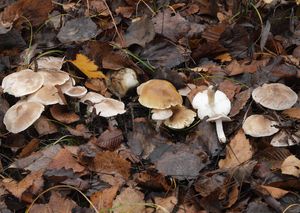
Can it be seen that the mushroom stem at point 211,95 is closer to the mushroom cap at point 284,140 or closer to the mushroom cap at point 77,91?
the mushroom cap at point 284,140

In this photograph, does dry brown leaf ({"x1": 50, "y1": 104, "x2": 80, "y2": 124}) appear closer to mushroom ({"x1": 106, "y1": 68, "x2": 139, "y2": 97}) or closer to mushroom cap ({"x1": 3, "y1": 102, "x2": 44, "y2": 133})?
mushroom cap ({"x1": 3, "y1": 102, "x2": 44, "y2": 133})

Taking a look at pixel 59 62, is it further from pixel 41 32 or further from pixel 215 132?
pixel 215 132

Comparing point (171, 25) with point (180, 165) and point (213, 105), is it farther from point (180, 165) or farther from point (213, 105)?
point (180, 165)

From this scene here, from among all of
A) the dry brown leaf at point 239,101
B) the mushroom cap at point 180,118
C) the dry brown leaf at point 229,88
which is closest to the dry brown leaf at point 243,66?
the dry brown leaf at point 229,88

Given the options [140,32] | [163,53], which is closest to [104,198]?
[163,53]

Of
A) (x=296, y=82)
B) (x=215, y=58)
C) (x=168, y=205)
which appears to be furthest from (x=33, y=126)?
(x=296, y=82)

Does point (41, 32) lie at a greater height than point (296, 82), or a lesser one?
greater
